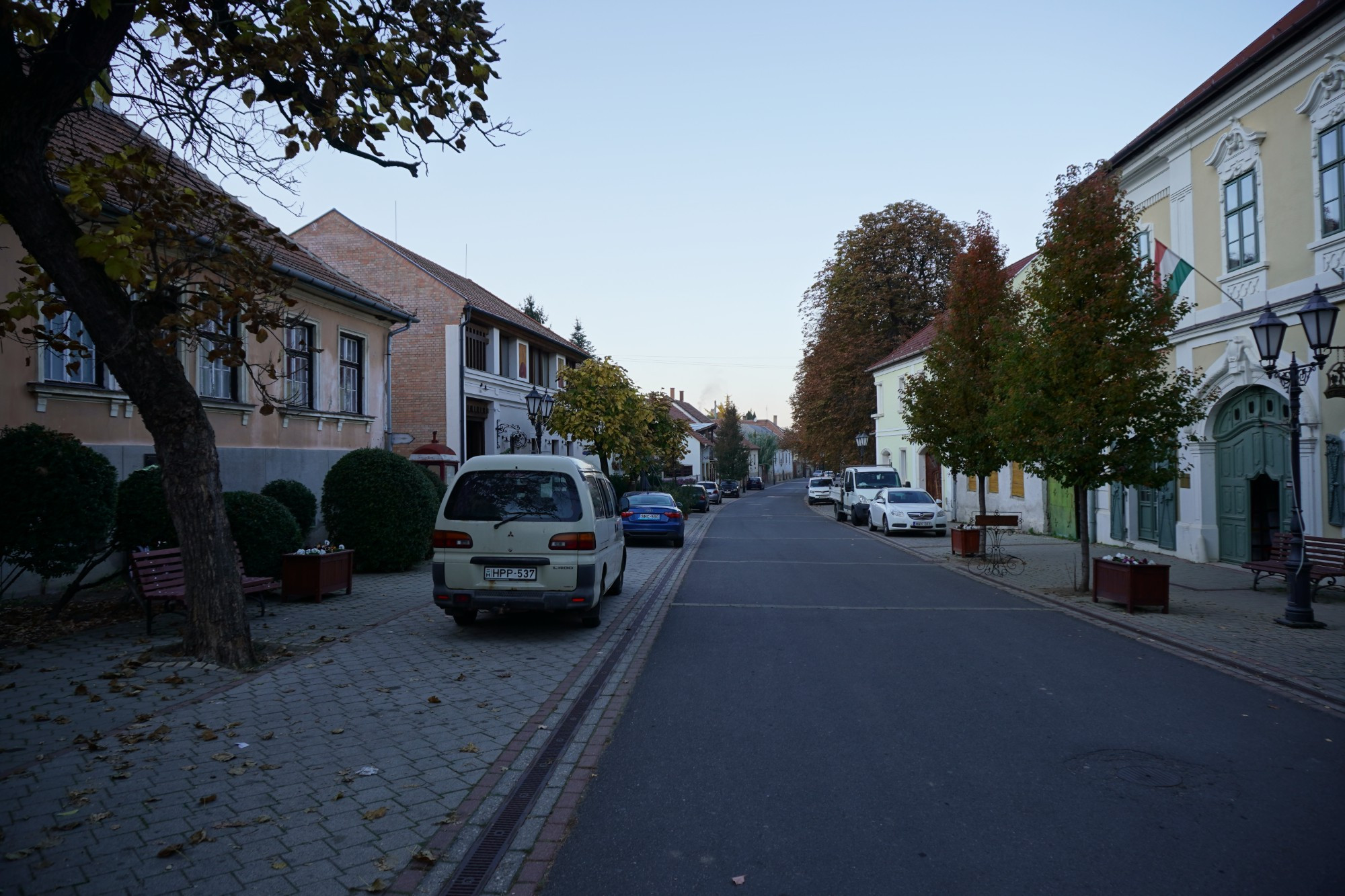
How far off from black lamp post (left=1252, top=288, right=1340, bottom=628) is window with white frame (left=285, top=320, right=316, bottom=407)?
595 inches

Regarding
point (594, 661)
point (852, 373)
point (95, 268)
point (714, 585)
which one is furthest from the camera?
point (852, 373)

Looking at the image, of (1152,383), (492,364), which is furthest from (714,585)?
(492,364)

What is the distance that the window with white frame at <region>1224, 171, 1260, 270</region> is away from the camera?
1479cm

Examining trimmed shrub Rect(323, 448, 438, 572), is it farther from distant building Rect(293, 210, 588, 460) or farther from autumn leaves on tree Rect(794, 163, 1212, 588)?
distant building Rect(293, 210, 588, 460)

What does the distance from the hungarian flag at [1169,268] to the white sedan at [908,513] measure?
11.2m

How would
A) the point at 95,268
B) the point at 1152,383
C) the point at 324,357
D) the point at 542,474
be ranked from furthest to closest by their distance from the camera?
the point at 324,357
the point at 1152,383
the point at 542,474
the point at 95,268

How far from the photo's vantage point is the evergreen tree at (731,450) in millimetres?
84688

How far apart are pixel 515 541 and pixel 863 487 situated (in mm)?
23884

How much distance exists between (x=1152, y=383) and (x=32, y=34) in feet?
43.3

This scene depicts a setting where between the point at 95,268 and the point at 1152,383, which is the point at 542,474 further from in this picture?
the point at 1152,383

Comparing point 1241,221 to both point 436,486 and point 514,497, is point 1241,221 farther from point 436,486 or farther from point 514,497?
point 436,486

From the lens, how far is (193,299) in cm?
707

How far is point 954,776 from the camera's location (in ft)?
16.4

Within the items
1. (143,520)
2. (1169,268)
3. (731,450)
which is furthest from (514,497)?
(731,450)
